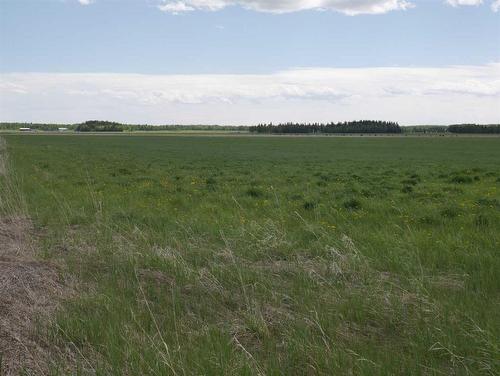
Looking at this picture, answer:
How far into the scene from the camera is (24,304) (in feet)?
15.6

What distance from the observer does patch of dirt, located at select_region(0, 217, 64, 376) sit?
12.2 feet

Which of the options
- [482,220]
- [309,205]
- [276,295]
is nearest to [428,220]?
[482,220]

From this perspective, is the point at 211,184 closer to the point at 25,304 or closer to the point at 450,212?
the point at 450,212

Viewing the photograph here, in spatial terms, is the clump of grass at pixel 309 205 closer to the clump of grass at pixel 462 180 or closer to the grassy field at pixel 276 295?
the grassy field at pixel 276 295

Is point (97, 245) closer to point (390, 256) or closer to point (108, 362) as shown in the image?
point (108, 362)

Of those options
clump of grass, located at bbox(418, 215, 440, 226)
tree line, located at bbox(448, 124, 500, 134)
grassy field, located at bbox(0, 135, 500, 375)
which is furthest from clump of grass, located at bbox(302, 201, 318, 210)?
tree line, located at bbox(448, 124, 500, 134)

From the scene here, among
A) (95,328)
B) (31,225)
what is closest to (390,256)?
(95,328)

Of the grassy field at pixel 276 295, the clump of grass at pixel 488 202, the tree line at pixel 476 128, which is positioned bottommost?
the grassy field at pixel 276 295

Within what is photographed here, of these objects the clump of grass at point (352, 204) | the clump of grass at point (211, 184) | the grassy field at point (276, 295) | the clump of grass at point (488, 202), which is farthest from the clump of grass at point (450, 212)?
the clump of grass at point (211, 184)

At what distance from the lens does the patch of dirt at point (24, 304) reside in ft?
12.2

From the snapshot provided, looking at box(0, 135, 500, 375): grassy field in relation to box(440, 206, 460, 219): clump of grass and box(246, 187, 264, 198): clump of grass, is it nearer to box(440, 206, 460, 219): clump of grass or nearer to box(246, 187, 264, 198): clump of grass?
box(440, 206, 460, 219): clump of grass

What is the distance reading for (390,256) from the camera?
676 centimetres

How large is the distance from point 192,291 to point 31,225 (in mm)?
5332

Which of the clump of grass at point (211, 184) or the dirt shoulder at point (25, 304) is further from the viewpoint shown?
the clump of grass at point (211, 184)
